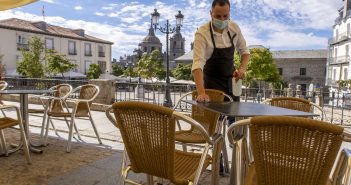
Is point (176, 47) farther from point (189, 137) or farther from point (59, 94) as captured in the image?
point (189, 137)

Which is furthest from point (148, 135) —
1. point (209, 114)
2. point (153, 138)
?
point (209, 114)

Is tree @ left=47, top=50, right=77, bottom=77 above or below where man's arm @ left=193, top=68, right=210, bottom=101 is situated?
above

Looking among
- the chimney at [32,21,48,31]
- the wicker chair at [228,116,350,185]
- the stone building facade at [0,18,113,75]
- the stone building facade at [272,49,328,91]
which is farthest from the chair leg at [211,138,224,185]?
the stone building facade at [272,49,328,91]

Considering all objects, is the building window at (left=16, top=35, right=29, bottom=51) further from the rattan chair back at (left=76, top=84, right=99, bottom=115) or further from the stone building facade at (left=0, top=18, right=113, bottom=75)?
the rattan chair back at (left=76, top=84, right=99, bottom=115)

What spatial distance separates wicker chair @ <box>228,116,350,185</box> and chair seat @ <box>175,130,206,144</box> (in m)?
1.13

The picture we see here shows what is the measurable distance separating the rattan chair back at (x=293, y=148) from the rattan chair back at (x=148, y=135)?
0.47 meters

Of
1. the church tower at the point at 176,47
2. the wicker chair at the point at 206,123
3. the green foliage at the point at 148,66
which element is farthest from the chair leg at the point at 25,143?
the church tower at the point at 176,47

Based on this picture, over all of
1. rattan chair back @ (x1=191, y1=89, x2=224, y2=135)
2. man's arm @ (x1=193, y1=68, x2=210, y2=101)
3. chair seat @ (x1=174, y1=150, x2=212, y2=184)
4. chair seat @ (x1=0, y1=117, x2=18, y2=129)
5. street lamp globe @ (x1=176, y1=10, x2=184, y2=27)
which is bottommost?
chair seat @ (x1=174, y1=150, x2=212, y2=184)

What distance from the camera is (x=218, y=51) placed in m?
2.69

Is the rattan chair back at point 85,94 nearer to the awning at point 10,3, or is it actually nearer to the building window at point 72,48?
the awning at point 10,3

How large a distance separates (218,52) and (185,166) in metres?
1.24

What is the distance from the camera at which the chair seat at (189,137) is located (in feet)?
8.14

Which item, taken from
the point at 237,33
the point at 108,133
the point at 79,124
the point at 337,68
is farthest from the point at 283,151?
the point at 337,68

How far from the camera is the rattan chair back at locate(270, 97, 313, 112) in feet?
8.55
